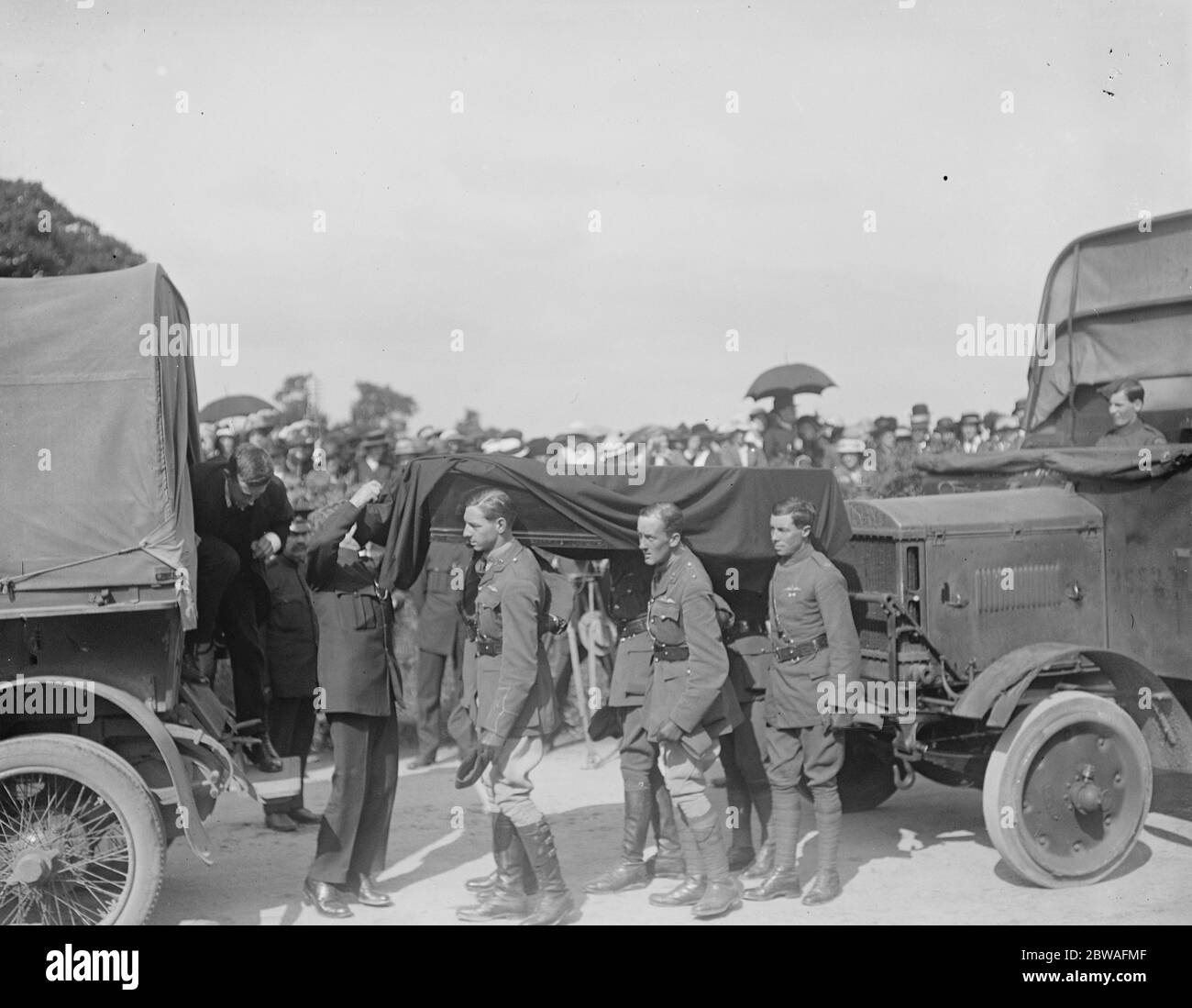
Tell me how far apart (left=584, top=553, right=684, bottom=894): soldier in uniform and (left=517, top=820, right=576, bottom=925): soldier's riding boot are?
1.85 ft

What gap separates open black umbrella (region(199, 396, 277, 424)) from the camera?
43.0 feet

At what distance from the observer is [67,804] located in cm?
543

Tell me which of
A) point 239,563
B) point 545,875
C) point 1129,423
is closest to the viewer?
point 545,875

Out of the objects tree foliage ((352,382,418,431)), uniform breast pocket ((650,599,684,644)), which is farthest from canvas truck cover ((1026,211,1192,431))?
tree foliage ((352,382,418,431))

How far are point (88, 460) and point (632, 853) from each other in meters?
3.23

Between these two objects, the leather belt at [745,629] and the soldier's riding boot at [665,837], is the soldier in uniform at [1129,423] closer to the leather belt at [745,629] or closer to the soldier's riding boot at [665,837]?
the leather belt at [745,629]

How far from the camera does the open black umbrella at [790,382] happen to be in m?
12.9

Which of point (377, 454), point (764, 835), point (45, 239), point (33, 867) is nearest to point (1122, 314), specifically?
point (764, 835)

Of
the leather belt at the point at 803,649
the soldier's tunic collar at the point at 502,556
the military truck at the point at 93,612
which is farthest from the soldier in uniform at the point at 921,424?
the military truck at the point at 93,612

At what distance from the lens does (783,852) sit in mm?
6172

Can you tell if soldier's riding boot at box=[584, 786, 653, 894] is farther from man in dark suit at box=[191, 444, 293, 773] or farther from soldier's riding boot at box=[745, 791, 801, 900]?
man in dark suit at box=[191, 444, 293, 773]

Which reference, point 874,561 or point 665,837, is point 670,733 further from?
point 874,561

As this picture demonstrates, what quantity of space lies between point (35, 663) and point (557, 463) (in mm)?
2535

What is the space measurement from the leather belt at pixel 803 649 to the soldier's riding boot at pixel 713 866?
853 mm
